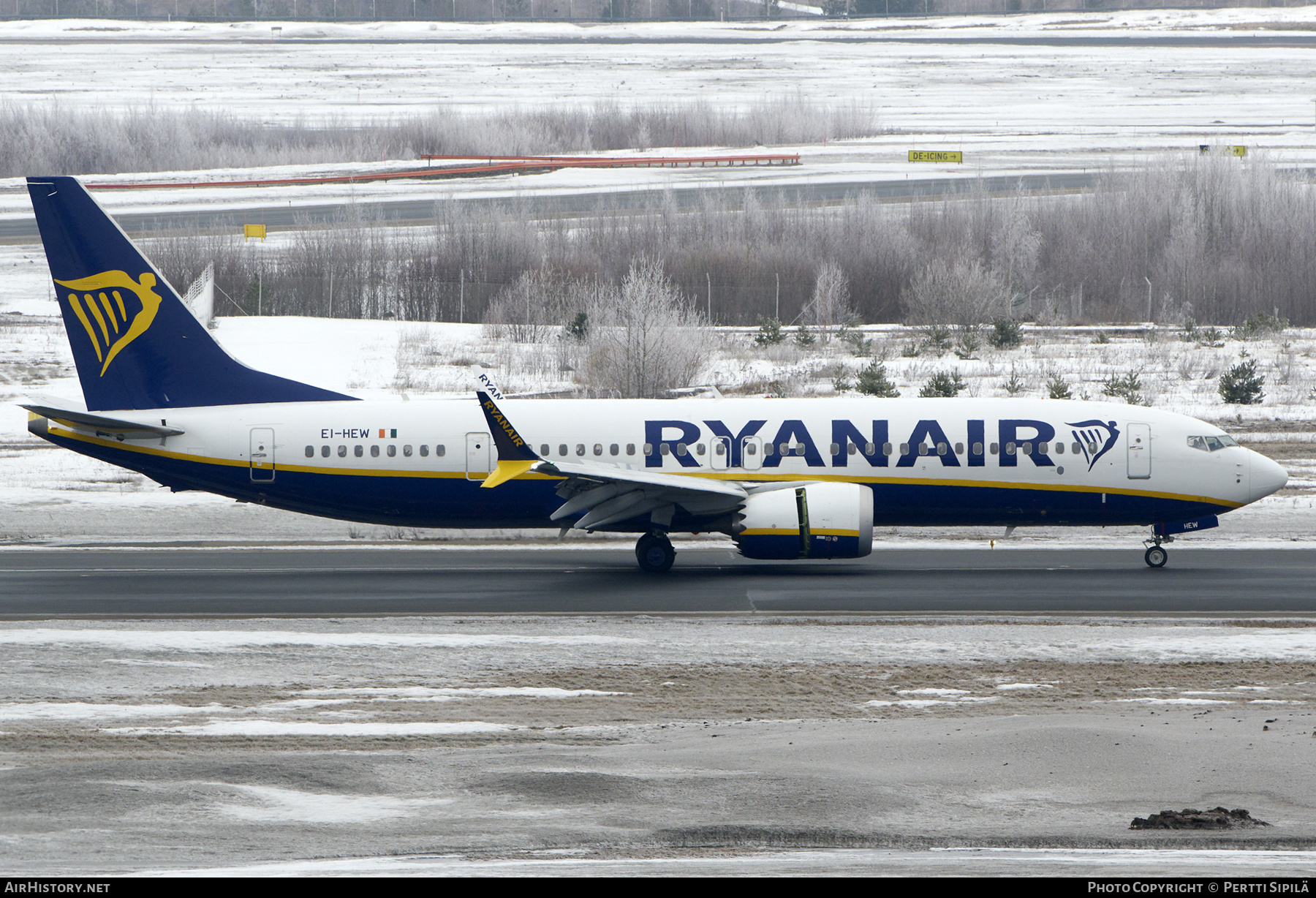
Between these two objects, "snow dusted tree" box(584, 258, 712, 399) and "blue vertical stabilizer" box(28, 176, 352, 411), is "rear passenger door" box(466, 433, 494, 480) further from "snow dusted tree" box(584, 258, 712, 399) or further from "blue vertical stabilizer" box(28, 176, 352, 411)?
"snow dusted tree" box(584, 258, 712, 399)

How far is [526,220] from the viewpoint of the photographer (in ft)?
254

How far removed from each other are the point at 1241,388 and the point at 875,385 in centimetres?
1365

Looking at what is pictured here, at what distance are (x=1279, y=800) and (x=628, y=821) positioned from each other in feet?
22.1

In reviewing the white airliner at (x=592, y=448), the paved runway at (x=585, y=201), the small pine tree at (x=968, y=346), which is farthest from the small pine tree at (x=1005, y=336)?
the white airliner at (x=592, y=448)

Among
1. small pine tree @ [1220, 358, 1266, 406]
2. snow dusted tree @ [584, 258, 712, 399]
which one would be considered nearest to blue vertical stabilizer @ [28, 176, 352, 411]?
snow dusted tree @ [584, 258, 712, 399]

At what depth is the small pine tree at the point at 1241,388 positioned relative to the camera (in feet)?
169

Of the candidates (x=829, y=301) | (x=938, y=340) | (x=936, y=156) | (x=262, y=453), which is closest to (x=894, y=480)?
(x=262, y=453)

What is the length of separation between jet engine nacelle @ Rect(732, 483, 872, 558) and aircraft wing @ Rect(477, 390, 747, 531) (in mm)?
684

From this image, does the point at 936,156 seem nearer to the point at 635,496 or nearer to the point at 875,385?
the point at 875,385

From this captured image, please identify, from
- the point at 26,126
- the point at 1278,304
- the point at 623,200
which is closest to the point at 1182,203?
the point at 1278,304

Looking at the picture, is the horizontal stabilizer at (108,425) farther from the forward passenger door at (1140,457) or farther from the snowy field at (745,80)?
the snowy field at (745,80)

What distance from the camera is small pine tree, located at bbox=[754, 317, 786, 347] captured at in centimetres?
6225

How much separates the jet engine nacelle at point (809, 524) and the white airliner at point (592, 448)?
0.27 ft

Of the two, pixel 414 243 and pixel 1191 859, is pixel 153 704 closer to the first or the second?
pixel 1191 859
